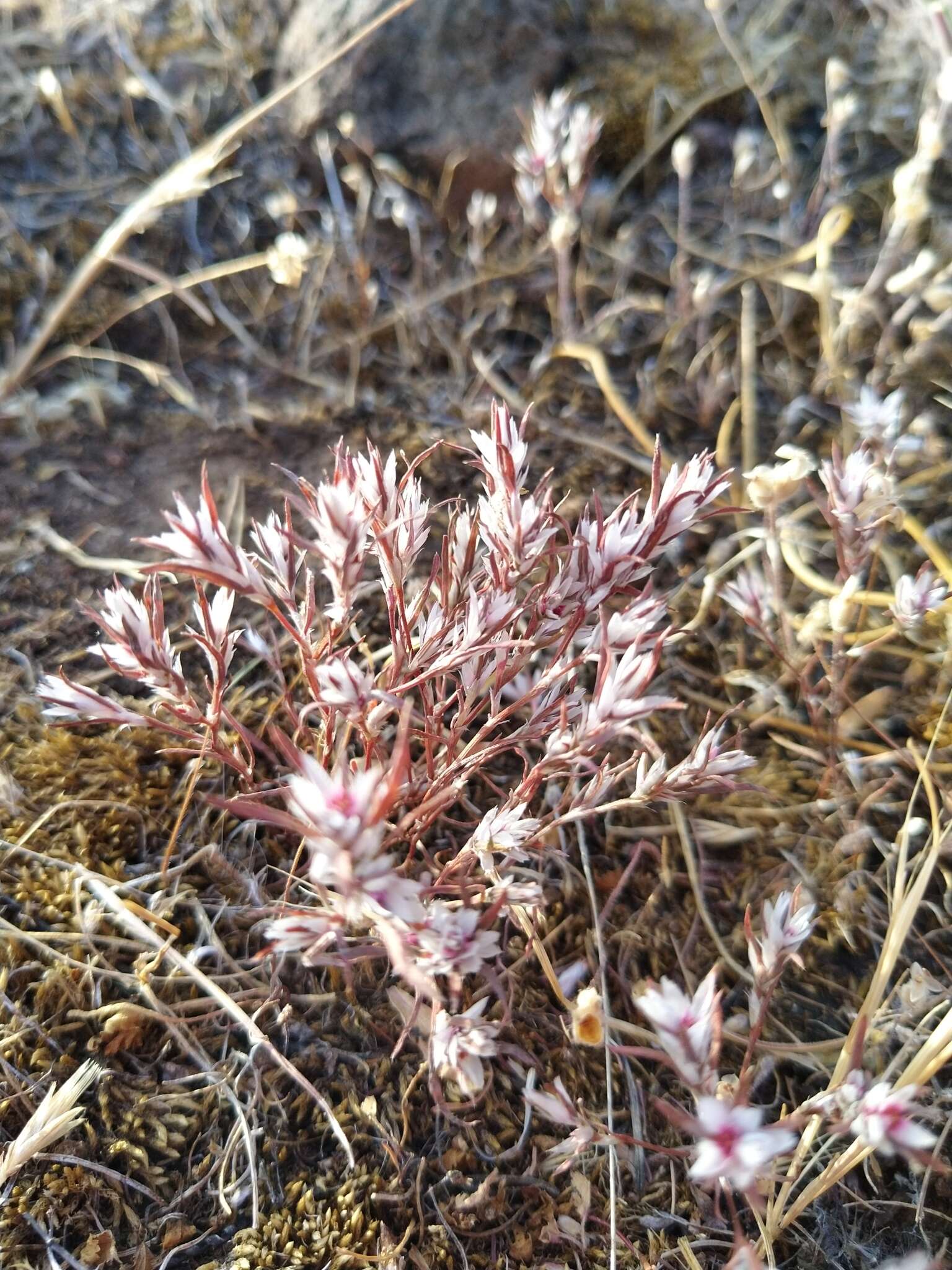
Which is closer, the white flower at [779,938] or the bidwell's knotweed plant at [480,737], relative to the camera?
the bidwell's knotweed plant at [480,737]

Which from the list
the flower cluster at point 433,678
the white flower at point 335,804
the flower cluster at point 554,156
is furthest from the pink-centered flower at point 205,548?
the flower cluster at point 554,156

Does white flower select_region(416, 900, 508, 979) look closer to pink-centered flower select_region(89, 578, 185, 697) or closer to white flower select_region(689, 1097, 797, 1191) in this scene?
white flower select_region(689, 1097, 797, 1191)

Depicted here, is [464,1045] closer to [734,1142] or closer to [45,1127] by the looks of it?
[734,1142]

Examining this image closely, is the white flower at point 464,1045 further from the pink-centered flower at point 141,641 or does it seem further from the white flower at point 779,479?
the white flower at point 779,479

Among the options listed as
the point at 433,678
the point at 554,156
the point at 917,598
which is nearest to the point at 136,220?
the point at 554,156

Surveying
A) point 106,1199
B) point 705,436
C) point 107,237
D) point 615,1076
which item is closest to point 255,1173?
point 106,1199

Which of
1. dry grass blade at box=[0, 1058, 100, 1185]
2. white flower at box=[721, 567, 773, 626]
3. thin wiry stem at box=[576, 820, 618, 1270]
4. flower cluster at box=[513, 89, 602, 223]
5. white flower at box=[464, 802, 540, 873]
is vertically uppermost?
flower cluster at box=[513, 89, 602, 223]

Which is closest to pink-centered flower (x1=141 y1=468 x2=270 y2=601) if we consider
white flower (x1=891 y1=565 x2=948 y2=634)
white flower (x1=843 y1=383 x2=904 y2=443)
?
white flower (x1=891 y1=565 x2=948 y2=634)
